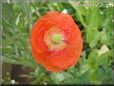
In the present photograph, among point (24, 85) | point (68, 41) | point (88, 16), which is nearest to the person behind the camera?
point (68, 41)

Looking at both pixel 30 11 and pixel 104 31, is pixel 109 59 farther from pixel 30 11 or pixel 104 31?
pixel 30 11

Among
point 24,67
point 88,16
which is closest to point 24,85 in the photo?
point 24,67

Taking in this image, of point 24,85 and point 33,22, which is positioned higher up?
point 33,22
